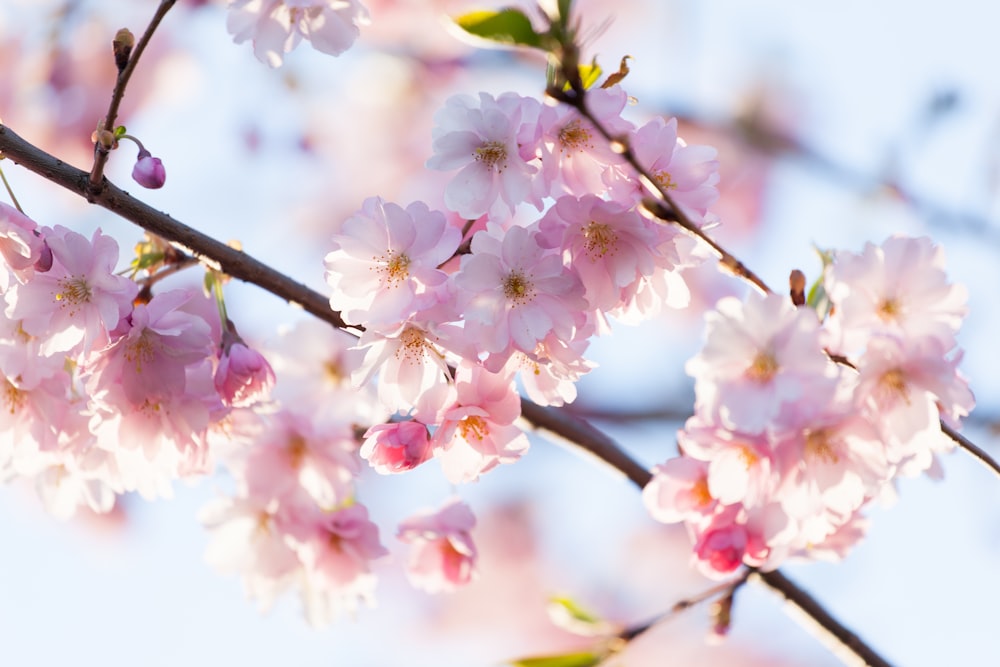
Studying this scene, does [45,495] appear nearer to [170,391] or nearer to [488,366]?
[170,391]

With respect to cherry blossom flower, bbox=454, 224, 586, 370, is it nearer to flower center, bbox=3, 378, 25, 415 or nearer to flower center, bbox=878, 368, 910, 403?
flower center, bbox=878, 368, 910, 403

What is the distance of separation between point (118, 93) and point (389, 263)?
39 centimetres

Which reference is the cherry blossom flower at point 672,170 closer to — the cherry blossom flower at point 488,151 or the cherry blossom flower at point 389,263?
the cherry blossom flower at point 488,151

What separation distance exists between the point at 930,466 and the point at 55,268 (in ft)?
4.11

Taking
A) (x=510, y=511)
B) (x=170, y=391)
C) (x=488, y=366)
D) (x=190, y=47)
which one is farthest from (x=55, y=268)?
(x=510, y=511)

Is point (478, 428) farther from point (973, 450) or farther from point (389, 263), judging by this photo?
point (973, 450)

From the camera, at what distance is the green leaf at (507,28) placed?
97cm

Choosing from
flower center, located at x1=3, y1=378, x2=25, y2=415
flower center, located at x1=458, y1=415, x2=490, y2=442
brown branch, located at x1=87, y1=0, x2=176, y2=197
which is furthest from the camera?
flower center, located at x1=3, y1=378, x2=25, y2=415

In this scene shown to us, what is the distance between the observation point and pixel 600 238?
1288 millimetres

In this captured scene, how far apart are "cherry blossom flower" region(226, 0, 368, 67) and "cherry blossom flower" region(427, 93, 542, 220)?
22 centimetres

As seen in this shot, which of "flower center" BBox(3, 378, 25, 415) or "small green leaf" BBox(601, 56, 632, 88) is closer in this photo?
"small green leaf" BBox(601, 56, 632, 88)

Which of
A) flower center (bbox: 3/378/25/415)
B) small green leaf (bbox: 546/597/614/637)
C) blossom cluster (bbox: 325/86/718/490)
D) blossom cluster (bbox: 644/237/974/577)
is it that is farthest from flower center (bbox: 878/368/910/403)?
flower center (bbox: 3/378/25/415)

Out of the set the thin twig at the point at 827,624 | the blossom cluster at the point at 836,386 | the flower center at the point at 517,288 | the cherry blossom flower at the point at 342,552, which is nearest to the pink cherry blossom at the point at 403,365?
the flower center at the point at 517,288

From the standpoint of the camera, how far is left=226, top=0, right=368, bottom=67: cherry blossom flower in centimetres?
142
